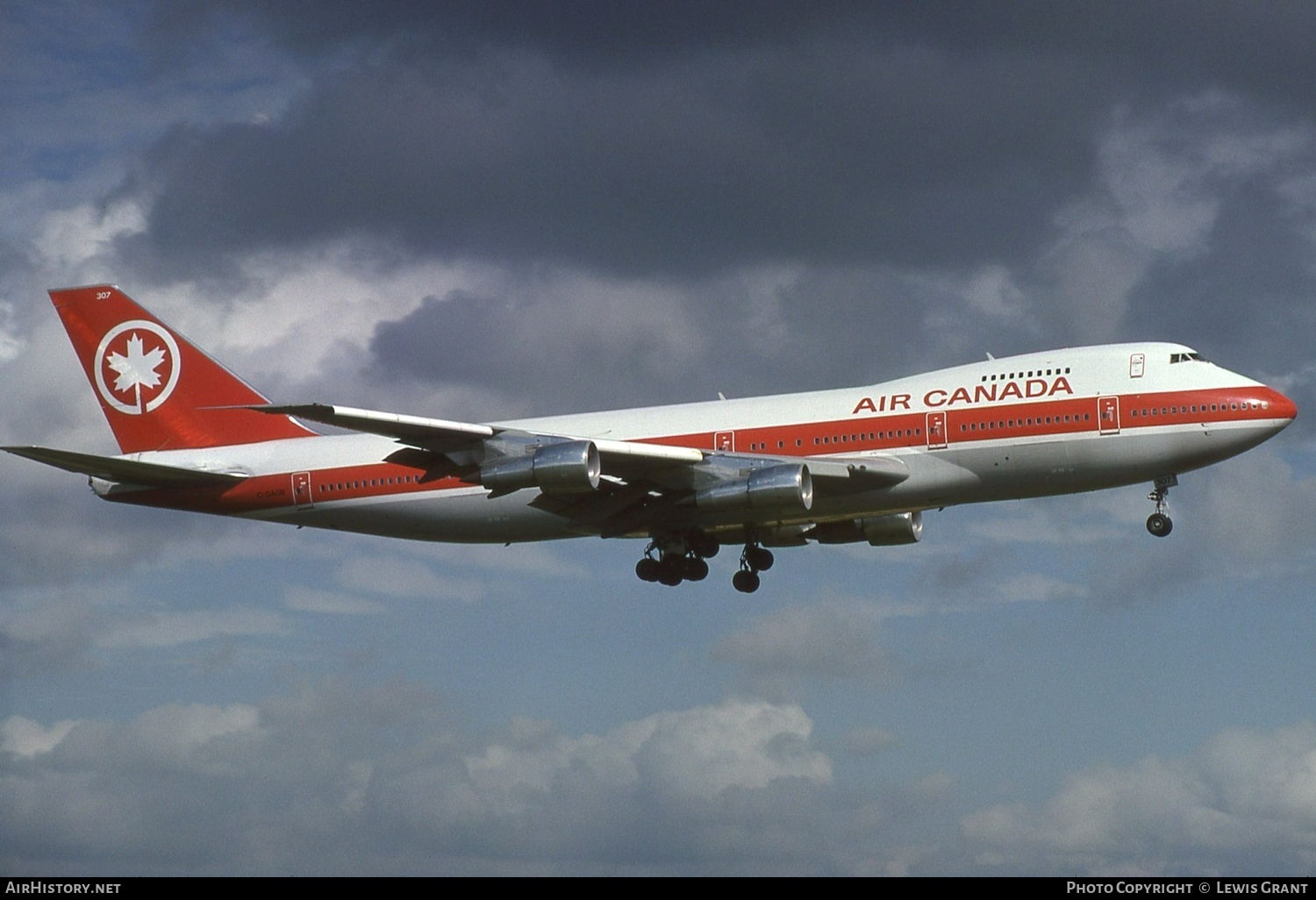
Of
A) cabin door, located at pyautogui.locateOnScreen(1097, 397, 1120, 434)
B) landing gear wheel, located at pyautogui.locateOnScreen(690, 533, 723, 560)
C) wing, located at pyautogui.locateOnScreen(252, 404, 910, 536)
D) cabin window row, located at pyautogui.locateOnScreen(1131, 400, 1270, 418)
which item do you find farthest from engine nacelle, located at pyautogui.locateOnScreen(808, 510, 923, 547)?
cabin window row, located at pyautogui.locateOnScreen(1131, 400, 1270, 418)

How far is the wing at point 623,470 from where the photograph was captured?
4859cm

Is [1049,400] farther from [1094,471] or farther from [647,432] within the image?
[647,432]

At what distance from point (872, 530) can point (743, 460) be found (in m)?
8.77

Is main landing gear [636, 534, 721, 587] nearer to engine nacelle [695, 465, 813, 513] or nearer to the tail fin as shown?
engine nacelle [695, 465, 813, 513]

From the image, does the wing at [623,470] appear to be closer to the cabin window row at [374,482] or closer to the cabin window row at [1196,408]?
the cabin window row at [374,482]

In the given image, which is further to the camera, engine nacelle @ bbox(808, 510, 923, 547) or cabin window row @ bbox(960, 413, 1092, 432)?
engine nacelle @ bbox(808, 510, 923, 547)

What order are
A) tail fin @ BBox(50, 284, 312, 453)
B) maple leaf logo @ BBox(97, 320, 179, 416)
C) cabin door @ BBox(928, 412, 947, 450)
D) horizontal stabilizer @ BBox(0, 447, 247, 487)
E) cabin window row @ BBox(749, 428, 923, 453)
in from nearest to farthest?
cabin door @ BBox(928, 412, 947, 450)
cabin window row @ BBox(749, 428, 923, 453)
horizontal stabilizer @ BBox(0, 447, 247, 487)
tail fin @ BBox(50, 284, 312, 453)
maple leaf logo @ BBox(97, 320, 179, 416)

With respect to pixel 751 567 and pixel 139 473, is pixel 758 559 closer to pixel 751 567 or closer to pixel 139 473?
pixel 751 567

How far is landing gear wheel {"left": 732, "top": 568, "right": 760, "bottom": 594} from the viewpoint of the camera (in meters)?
57.2

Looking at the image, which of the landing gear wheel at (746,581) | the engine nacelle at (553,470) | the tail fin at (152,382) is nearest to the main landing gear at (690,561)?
the landing gear wheel at (746,581)

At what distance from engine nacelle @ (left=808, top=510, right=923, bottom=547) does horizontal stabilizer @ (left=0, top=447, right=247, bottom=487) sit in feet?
67.8

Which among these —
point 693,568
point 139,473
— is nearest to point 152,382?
point 139,473

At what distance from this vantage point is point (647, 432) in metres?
54.2

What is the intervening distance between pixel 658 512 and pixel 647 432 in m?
2.75
